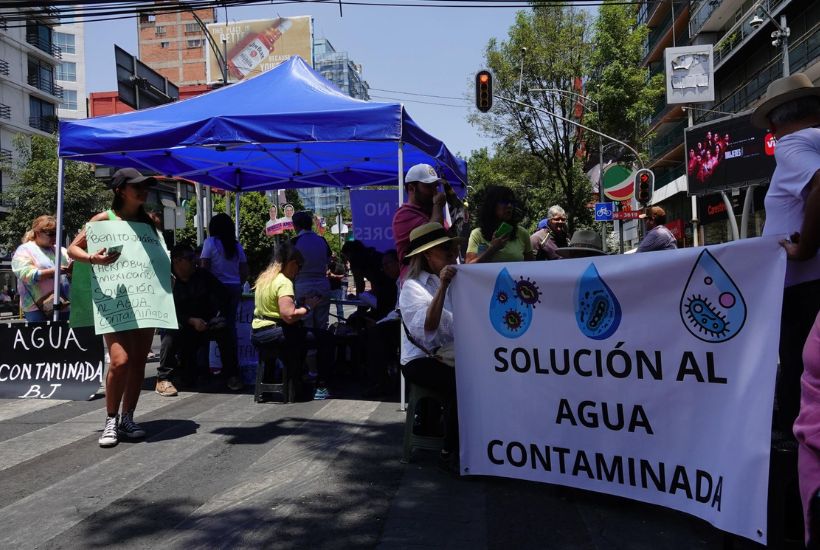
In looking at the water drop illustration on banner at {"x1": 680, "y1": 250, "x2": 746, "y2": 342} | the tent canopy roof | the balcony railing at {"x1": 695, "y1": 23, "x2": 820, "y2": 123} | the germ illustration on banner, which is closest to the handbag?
the germ illustration on banner

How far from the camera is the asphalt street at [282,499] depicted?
3.29 m

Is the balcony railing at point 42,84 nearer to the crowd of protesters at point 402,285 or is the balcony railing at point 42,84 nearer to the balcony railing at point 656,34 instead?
the balcony railing at point 656,34

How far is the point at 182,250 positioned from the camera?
25.2 feet

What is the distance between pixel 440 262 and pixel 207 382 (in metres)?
4.61

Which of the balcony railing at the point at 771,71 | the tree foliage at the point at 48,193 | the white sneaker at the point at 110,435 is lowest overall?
the white sneaker at the point at 110,435

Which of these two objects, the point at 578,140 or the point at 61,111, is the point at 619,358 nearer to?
the point at 578,140

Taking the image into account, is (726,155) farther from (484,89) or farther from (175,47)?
(175,47)

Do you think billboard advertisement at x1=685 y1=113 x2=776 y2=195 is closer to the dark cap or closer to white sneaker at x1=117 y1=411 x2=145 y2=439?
the dark cap

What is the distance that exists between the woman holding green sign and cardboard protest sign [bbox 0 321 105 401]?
1.84 metres

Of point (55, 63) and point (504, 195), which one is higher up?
point (55, 63)

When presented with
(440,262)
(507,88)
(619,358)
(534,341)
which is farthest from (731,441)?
(507,88)

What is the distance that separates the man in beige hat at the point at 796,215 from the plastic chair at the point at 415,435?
6.02 ft

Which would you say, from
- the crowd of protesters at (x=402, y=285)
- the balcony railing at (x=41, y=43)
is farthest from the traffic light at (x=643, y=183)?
the balcony railing at (x=41, y=43)

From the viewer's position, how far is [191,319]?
7.34 meters
